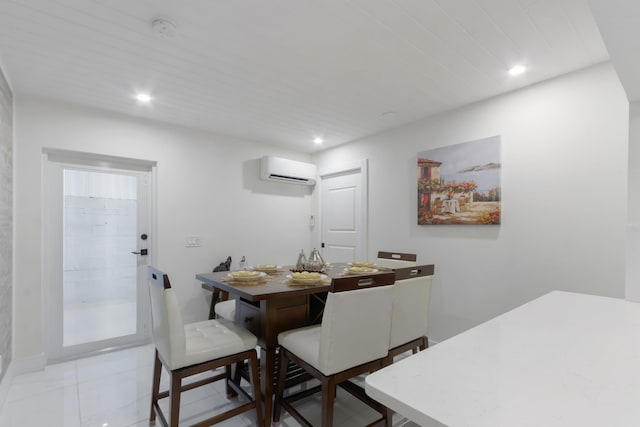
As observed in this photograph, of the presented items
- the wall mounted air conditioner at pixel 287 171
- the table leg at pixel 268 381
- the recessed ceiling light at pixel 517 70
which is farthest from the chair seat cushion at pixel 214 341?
the recessed ceiling light at pixel 517 70

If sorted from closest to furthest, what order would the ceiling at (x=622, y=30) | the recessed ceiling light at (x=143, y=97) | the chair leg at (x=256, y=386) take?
1. the ceiling at (x=622, y=30)
2. the chair leg at (x=256, y=386)
3. the recessed ceiling light at (x=143, y=97)

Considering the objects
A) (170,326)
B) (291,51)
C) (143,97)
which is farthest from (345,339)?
(143,97)

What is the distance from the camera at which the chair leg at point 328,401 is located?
59.6 inches

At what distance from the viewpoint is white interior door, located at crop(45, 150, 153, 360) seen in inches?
111

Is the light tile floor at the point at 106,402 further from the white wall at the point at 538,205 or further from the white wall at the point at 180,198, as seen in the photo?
the white wall at the point at 538,205

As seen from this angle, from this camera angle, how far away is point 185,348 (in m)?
1.63

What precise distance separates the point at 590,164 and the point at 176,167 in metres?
3.70

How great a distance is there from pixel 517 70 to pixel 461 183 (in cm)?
98

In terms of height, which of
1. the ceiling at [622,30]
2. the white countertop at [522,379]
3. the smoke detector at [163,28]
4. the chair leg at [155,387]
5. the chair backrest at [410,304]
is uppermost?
the smoke detector at [163,28]

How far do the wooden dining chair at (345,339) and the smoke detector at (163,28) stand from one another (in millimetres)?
1649

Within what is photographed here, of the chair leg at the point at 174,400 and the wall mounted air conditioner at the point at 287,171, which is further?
the wall mounted air conditioner at the point at 287,171

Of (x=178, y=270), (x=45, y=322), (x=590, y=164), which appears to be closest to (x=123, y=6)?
(x=178, y=270)

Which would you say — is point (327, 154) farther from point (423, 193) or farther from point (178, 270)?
point (178, 270)

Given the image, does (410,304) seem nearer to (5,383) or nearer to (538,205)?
(538,205)
